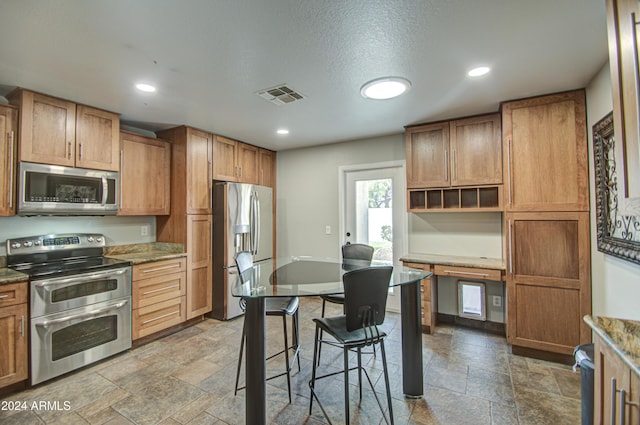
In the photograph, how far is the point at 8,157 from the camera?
239cm

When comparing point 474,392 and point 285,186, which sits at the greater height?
point 285,186

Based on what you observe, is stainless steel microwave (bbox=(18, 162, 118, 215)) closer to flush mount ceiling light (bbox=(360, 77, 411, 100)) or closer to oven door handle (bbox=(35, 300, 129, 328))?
oven door handle (bbox=(35, 300, 129, 328))

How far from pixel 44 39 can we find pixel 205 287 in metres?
2.85

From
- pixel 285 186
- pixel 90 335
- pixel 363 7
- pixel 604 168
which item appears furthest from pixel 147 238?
pixel 604 168

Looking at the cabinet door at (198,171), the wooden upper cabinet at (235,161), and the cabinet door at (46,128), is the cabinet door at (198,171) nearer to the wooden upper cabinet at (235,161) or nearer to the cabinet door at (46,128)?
the wooden upper cabinet at (235,161)

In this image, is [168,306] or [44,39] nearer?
[44,39]

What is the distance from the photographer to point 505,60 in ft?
6.72

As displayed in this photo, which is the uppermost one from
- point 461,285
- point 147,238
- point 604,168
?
point 604,168

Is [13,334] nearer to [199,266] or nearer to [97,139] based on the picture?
[199,266]

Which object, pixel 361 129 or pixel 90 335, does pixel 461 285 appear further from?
pixel 90 335

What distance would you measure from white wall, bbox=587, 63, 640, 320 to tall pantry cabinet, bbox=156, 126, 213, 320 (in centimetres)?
394

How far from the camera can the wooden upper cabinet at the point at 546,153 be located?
8.24ft

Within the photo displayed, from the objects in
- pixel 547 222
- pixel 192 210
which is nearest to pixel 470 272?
pixel 547 222

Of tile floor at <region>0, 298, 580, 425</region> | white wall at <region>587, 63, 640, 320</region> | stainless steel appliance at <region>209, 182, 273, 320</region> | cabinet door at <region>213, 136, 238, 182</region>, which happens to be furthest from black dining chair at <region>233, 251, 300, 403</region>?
white wall at <region>587, 63, 640, 320</region>
